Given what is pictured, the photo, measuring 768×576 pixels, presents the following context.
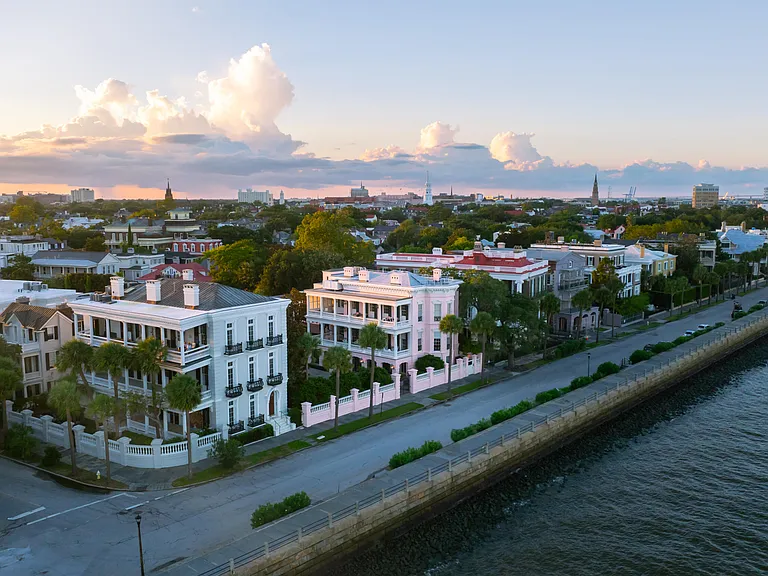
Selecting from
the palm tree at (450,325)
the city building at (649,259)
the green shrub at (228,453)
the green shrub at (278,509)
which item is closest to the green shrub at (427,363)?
the palm tree at (450,325)

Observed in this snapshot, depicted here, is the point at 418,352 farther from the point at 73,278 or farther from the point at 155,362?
the point at 73,278

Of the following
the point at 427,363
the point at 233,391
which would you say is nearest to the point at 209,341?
the point at 233,391

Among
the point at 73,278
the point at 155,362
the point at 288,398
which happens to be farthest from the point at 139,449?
the point at 73,278

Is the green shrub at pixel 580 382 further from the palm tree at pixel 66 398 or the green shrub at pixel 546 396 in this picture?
the palm tree at pixel 66 398

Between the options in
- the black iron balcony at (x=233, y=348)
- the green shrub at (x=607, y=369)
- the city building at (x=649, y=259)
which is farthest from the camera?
the city building at (x=649, y=259)

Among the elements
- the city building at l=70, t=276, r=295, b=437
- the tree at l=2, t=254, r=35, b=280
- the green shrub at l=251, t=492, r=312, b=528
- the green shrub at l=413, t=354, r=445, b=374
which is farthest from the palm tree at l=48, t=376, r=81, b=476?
the tree at l=2, t=254, r=35, b=280
